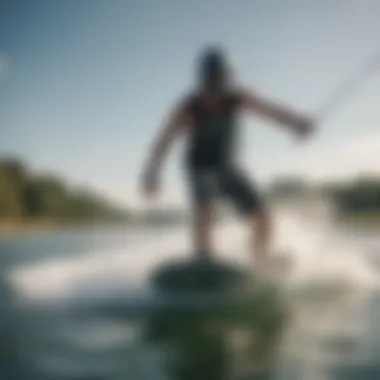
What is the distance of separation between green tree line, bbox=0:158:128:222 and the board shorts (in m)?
0.15

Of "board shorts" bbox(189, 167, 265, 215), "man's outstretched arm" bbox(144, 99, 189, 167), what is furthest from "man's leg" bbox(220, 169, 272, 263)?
"man's outstretched arm" bbox(144, 99, 189, 167)

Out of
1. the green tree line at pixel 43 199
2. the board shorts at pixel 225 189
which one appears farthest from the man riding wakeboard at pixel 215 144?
the green tree line at pixel 43 199

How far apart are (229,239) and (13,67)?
57cm

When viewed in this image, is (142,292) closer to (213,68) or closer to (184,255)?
(184,255)

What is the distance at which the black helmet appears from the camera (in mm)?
1247

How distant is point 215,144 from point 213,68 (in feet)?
0.50

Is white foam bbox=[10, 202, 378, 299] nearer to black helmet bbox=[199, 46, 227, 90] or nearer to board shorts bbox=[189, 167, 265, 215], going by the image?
board shorts bbox=[189, 167, 265, 215]

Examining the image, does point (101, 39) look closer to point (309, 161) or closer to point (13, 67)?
point (13, 67)

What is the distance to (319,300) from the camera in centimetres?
121

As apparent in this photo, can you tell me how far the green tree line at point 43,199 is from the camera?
1.27m

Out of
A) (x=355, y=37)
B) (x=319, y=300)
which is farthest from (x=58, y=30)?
(x=319, y=300)

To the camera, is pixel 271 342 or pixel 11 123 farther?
pixel 11 123

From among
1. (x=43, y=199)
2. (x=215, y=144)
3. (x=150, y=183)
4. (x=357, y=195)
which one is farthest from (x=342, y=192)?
(x=43, y=199)

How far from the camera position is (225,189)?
123 centimetres
